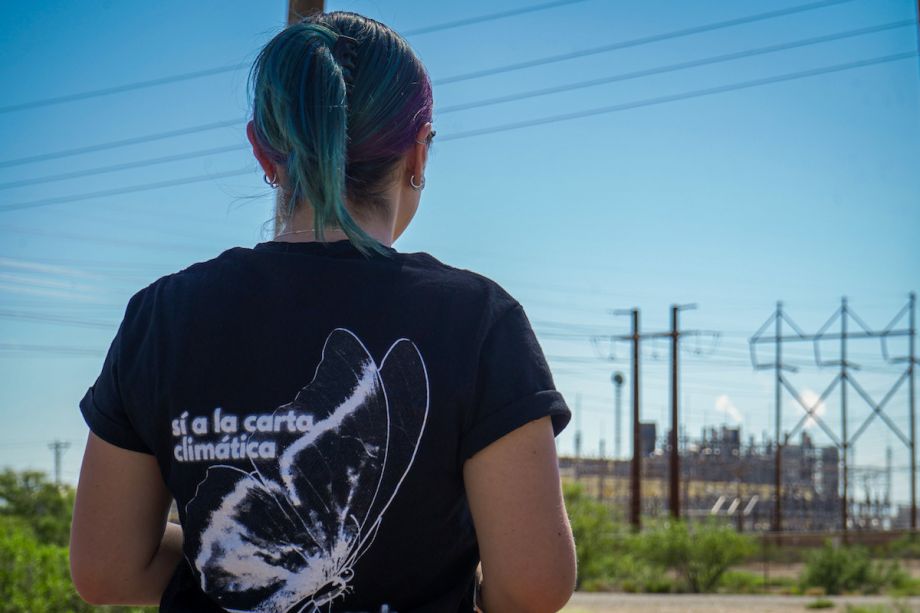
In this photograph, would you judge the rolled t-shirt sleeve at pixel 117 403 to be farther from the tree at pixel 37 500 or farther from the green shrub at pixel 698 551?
the green shrub at pixel 698 551

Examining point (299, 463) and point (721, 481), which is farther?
point (721, 481)

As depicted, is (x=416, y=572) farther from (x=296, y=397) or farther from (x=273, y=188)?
(x=273, y=188)

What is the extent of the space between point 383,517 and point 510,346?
303 millimetres

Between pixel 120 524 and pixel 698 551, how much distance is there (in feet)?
104

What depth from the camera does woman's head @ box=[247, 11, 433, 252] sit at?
5.02 ft

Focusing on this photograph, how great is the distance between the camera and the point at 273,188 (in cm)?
178

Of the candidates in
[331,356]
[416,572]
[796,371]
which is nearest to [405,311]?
[331,356]

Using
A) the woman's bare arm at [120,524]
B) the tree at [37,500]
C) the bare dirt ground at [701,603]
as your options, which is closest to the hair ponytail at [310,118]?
the woman's bare arm at [120,524]

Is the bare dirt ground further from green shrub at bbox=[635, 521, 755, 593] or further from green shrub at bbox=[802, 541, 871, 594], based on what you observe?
green shrub at bbox=[635, 521, 755, 593]

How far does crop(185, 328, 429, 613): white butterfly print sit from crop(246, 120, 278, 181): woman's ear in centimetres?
37

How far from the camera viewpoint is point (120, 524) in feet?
5.38

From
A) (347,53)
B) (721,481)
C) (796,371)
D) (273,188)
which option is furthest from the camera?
(721,481)

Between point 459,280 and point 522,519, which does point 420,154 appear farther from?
point 522,519

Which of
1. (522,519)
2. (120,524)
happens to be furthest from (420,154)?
(120,524)
